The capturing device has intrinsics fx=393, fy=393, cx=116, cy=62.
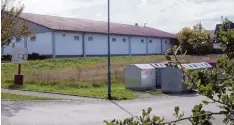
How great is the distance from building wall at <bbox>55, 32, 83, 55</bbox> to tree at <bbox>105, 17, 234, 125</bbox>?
3985cm

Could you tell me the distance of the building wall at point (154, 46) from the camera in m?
58.0

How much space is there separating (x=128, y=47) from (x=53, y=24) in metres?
12.4

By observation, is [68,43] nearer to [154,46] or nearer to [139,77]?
[154,46]

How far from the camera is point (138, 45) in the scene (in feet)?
180

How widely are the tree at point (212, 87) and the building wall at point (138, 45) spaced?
50756mm

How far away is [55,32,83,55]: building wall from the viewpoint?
42688 millimetres

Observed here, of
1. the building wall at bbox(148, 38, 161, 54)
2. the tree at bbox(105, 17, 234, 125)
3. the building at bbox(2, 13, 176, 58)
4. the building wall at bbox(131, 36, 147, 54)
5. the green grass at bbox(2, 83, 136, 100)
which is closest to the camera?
the tree at bbox(105, 17, 234, 125)

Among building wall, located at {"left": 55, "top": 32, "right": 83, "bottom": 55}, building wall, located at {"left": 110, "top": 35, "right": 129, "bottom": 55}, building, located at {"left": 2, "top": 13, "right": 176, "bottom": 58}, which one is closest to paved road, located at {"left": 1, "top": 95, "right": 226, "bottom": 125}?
building, located at {"left": 2, "top": 13, "right": 176, "bottom": 58}

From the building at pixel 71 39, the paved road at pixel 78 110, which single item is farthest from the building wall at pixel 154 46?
the paved road at pixel 78 110

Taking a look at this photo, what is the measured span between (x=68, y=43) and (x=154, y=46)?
1882cm

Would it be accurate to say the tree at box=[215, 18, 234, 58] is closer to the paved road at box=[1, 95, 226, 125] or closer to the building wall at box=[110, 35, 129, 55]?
the paved road at box=[1, 95, 226, 125]

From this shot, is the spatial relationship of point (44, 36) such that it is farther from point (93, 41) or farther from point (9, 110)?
point (9, 110)

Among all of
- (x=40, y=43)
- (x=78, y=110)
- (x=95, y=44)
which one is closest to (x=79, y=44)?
(x=95, y=44)

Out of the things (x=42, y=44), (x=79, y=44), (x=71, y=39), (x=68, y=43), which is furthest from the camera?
(x=79, y=44)
